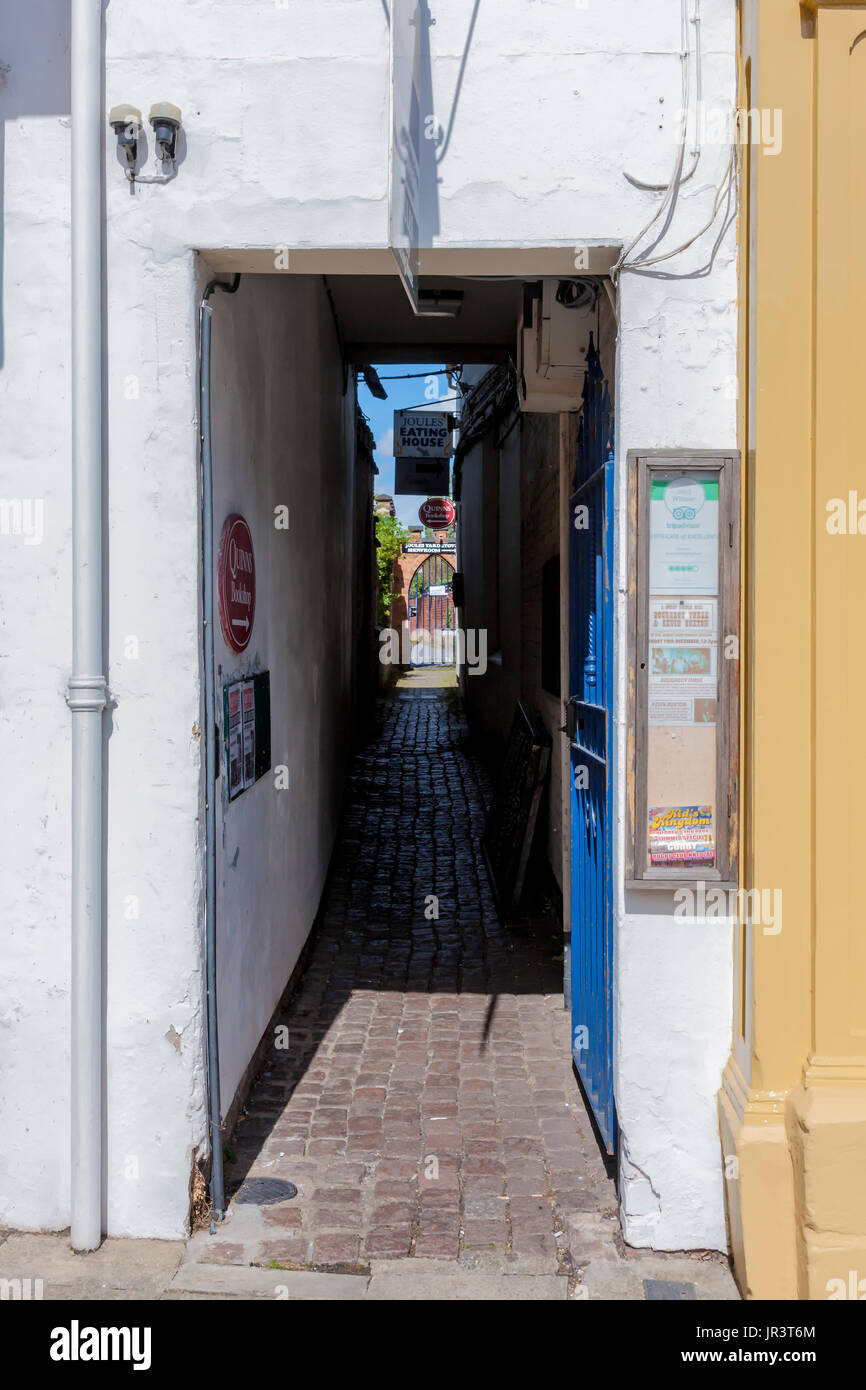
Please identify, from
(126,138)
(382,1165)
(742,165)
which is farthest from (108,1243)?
(742,165)

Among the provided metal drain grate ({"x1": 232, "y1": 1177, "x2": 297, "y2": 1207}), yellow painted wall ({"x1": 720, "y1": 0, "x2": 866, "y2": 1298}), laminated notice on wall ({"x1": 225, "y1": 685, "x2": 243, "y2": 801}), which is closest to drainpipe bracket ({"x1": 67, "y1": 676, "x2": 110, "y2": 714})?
laminated notice on wall ({"x1": 225, "y1": 685, "x2": 243, "y2": 801})

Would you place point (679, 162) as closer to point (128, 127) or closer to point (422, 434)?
point (128, 127)

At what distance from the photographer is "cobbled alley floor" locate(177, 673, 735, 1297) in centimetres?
356

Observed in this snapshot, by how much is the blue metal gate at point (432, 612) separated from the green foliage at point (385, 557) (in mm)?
8647

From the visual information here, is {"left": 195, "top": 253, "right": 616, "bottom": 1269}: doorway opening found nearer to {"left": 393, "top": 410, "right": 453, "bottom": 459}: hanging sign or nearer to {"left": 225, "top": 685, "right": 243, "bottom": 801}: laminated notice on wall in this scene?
{"left": 225, "top": 685, "right": 243, "bottom": 801}: laminated notice on wall

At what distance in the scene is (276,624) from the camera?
215 inches

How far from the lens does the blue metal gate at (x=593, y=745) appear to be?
12.9 feet

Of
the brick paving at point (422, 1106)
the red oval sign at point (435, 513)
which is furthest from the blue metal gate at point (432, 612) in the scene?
the brick paving at point (422, 1106)

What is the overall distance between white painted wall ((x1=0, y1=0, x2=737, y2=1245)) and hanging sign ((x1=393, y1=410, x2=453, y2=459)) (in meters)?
12.1

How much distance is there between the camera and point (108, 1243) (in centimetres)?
354

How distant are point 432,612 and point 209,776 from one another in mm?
34606

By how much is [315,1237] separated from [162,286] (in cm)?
334

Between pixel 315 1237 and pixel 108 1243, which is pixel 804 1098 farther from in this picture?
pixel 108 1243

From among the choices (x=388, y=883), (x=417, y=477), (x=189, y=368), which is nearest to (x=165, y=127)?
(x=189, y=368)
